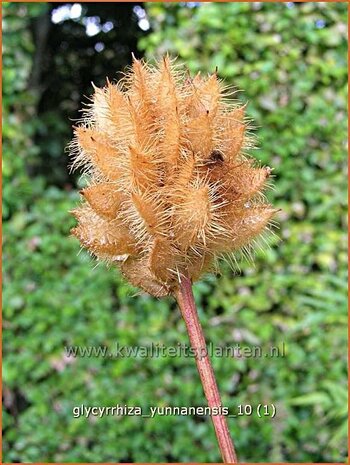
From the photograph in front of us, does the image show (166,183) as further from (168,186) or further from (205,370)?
(205,370)

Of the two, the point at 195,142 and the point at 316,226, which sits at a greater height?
the point at 195,142

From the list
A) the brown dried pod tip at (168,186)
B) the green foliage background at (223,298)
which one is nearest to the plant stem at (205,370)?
the brown dried pod tip at (168,186)

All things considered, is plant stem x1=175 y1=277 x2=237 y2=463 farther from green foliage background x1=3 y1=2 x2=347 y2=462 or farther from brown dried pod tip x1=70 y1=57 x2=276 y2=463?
green foliage background x1=3 y1=2 x2=347 y2=462

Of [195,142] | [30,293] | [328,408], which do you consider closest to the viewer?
[195,142]

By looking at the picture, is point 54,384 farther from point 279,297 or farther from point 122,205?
point 122,205

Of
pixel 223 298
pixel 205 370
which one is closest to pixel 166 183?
pixel 205 370

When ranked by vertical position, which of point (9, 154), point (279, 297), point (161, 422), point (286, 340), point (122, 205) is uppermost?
point (122, 205)

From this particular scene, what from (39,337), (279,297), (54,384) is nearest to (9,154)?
(39,337)

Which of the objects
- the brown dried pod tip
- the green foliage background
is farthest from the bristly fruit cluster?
the green foliage background
